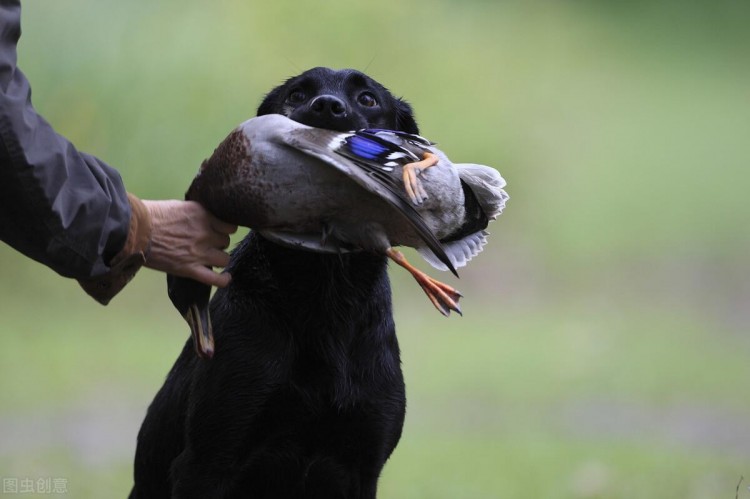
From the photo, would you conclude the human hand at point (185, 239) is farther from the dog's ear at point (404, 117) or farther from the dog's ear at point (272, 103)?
the dog's ear at point (404, 117)

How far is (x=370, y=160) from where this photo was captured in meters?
2.23

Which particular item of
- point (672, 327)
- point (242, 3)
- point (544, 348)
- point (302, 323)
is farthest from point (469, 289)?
point (302, 323)

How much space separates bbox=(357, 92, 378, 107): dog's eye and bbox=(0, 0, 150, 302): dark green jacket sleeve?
862 millimetres

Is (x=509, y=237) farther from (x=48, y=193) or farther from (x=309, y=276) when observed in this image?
(x=48, y=193)

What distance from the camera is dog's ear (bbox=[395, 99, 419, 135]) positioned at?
3.07 metres

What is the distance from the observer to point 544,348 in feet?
15.6

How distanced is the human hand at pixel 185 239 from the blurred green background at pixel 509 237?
1.86 meters

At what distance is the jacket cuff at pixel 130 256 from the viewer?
2.26 m

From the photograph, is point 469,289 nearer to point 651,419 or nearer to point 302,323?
point 651,419

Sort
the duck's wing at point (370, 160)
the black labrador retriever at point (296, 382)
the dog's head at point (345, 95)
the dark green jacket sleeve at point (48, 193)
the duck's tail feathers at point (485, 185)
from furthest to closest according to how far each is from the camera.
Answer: the dog's head at point (345, 95) < the black labrador retriever at point (296, 382) < the duck's tail feathers at point (485, 185) < the duck's wing at point (370, 160) < the dark green jacket sleeve at point (48, 193)

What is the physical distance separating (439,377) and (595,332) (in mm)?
736

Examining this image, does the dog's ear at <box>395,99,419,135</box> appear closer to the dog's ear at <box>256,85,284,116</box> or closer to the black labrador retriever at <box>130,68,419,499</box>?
the black labrador retriever at <box>130,68,419,499</box>

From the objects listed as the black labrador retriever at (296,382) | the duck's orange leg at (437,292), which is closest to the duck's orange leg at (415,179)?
the duck's orange leg at (437,292)

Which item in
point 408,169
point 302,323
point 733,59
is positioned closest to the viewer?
point 408,169
